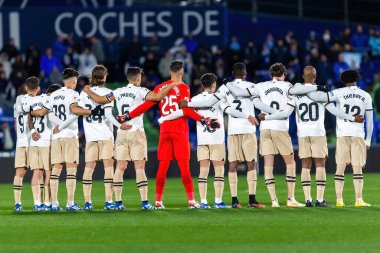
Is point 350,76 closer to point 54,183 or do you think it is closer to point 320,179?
point 320,179

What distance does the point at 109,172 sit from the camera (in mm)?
20094

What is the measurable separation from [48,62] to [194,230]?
2144 centimetres

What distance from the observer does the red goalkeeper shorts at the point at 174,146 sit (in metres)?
19.8

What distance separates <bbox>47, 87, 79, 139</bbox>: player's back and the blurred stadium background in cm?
1457

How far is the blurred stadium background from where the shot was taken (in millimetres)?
37031

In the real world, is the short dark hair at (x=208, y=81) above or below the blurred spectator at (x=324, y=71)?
below

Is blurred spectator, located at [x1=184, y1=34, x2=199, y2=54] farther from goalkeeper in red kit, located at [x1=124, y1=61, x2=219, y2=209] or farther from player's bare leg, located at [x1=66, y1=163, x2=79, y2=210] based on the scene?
goalkeeper in red kit, located at [x1=124, y1=61, x2=219, y2=209]

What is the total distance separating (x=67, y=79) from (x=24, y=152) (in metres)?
1.53

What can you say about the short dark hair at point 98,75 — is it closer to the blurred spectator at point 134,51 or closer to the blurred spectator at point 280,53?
the blurred spectator at point 134,51

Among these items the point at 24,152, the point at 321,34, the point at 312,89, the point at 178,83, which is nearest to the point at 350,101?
the point at 312,89

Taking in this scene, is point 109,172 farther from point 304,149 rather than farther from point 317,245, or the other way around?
point 317,245

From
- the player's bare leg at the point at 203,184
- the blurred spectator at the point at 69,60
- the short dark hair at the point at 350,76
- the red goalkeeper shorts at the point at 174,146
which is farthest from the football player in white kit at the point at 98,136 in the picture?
the blurred spectator at the point at 69,60

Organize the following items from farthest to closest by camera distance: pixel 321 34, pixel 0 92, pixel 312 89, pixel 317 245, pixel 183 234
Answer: pixel 321 34 < pixel 0 92 < pixel 312 89 < pixel 183 234 < pixel 317 245

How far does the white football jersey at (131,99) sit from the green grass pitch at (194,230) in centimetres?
147
